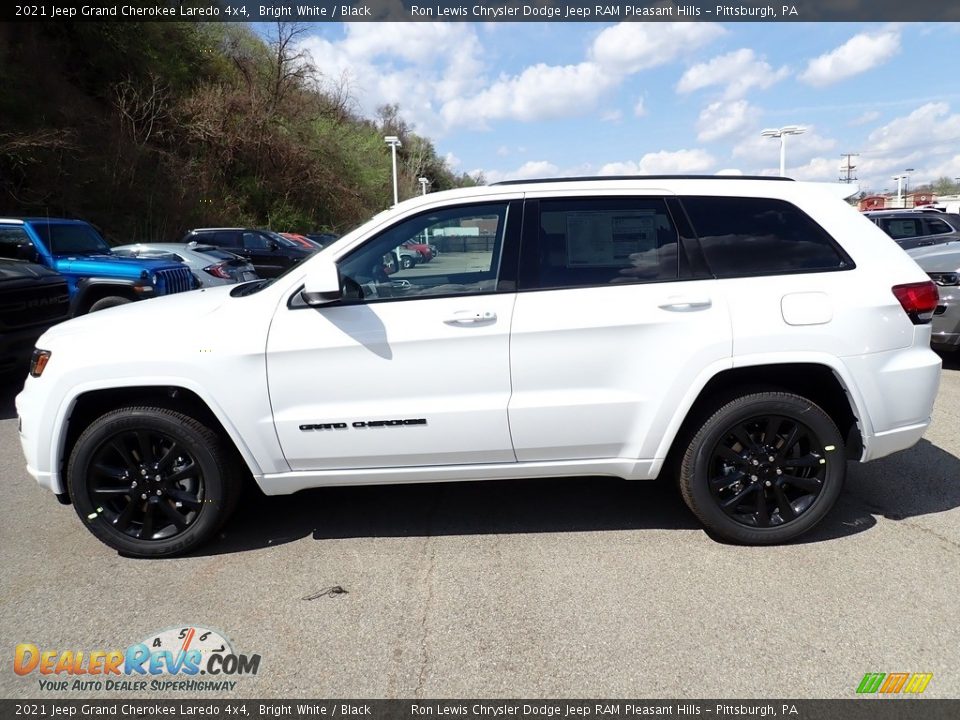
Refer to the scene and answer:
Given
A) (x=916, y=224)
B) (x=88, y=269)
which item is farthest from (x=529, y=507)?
(x=916, y=224)

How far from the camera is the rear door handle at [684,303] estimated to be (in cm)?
344

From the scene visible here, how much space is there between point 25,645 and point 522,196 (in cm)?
308

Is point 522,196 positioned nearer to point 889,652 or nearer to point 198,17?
point 889,652

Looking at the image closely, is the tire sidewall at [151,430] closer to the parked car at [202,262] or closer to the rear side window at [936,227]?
the parked car at [202,262]

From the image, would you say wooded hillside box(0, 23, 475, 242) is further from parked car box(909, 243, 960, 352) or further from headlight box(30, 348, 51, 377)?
parked car box(909, 243, 960, 352)

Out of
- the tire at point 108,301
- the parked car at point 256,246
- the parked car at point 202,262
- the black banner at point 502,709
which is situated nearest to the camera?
the black banner at point 502,709

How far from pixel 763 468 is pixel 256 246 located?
16569 mm

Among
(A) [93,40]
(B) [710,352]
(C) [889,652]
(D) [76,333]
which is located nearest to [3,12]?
(A) [93,40]

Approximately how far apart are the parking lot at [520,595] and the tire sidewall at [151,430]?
0.11m

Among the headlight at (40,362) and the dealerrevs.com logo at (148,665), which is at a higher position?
the headlight at (40,362)

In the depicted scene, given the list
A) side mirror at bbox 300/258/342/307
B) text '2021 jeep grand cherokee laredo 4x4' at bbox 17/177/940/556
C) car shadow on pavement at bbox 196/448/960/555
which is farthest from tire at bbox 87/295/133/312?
side mirror at bbox 300/258/342/307

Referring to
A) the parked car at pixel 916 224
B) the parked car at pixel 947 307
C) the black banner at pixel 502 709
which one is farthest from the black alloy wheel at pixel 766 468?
the parked car at pixel 916 224

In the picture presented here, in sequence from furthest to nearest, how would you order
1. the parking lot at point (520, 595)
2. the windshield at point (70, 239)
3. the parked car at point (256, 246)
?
the parked car at point (256, 246) → the windshield at point (70, 239) → the parking lot at point (520, 595)

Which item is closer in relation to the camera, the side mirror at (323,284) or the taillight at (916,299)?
the side mirror at (323,284)
